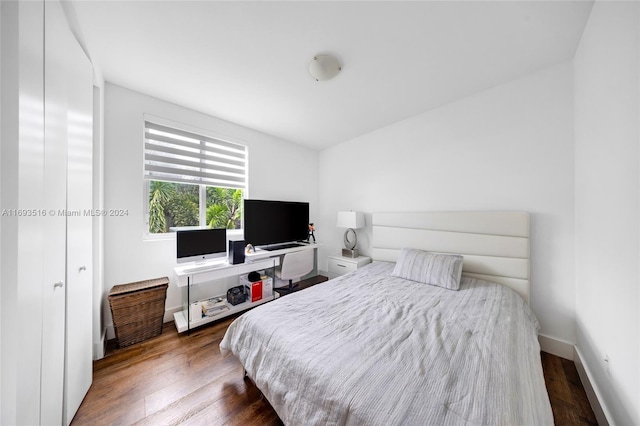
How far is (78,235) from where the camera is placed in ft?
4.34

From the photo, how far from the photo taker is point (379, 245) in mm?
2920

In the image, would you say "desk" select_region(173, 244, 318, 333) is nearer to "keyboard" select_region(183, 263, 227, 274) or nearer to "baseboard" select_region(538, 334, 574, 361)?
"keyboard" select_region(183, 263, 227, 274)

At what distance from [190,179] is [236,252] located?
3.65 feet

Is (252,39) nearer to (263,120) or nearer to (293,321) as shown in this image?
(263,120)

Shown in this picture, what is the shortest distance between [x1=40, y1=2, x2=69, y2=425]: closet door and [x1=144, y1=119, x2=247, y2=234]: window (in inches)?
50.4

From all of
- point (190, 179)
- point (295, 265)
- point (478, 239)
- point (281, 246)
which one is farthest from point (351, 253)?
point (190, 179)

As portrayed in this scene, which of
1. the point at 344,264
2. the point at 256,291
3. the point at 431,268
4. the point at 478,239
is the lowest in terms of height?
the point at 256,291

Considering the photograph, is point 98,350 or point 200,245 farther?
point 200,245

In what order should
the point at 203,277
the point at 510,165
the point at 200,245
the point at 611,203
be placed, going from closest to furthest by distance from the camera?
→ the point at 611,203 → the point at 510,165 → the point at 203,277 → the point at 200,245

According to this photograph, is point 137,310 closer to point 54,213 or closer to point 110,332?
point 110,332

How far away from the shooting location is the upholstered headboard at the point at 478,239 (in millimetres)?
1932

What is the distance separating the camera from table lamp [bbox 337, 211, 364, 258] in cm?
317

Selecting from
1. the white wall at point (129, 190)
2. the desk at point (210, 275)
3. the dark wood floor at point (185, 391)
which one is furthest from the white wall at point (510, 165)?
the white wall at point (129, 190)

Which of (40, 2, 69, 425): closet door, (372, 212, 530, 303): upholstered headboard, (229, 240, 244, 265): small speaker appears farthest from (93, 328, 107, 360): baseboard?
(372, 212, 530, 303): upholstered headboard
